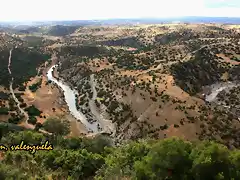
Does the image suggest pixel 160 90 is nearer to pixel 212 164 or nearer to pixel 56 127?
pixel 56 127

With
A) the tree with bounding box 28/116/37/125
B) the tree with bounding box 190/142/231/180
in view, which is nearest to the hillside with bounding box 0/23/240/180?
the tree with bounding box 190/142/231/180

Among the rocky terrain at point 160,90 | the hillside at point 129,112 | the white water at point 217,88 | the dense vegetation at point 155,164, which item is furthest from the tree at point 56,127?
the white water at point 217,88

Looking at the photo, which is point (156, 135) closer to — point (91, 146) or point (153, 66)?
point (91, 146)

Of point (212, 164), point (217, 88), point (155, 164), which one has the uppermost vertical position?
point (212, 164)

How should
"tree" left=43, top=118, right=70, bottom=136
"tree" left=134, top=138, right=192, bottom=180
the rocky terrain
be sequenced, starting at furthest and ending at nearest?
the rocky terrain, "tree" left=43, top=118, right=70, bottom=136, "tree" left=134, top=138, right=192, bottom=180

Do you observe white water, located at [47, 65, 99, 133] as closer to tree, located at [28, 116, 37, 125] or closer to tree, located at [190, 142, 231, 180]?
tree, located at [28, 116, 37, 125]

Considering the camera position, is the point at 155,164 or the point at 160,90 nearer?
the point at 155,164

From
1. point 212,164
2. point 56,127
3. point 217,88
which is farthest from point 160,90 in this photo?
point 212,164

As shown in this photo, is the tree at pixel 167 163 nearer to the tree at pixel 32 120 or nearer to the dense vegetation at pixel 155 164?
the dense vegetation at pixel 155 164

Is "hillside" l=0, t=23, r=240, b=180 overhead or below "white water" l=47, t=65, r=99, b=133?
overhead

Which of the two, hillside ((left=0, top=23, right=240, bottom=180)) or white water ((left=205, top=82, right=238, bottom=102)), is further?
white water ((left=205, top=82, right=238, bottom=102))

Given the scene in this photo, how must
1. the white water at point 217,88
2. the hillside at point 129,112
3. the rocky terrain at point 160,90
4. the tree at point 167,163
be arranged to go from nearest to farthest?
1. the tree at point 167,163
2. the hillside at point 129,112
3. the rocky terrain at point 160,90
4. the white water at point 217,88

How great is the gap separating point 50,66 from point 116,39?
66.4 metres

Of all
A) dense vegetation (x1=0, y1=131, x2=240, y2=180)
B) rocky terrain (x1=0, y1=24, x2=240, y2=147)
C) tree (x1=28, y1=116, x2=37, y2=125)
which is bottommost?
tree (x1=28, y1=116, x2=37, y2=125)
